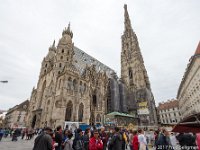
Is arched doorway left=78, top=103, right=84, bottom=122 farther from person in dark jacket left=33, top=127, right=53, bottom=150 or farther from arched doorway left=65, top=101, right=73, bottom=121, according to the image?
person in dark jacket left=33, top=127, right=53, bottom=150

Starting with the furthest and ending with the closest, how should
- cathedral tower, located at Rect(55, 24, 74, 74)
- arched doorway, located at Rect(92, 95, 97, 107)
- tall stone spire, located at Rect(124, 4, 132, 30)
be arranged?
tall stone spire, located at Rect(124, 4, 132, 30)
arched doorway, located at Rect(92, 95, 97, 107)
cathedral tower, located at Rect(55, 24, 74, 74)

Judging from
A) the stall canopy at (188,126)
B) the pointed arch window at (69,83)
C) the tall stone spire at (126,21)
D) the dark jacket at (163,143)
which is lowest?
the dark jacket at (163,143)

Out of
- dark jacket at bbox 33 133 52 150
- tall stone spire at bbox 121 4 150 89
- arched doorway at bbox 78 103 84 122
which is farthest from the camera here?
tall stone spire at bbox 121 4 150 89

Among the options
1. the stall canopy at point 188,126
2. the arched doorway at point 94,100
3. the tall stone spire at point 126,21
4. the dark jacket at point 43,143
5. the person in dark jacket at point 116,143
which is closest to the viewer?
the stall canopy at point 188,126

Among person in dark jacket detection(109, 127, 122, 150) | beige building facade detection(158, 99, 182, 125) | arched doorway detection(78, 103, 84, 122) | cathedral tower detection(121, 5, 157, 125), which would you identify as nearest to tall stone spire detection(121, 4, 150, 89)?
cathedral tower detection(121, 5, 157, 125)

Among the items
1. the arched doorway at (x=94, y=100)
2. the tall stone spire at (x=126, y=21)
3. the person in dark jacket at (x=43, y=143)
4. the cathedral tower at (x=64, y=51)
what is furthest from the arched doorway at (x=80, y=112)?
the tall stone spire at (x=126, y=21)

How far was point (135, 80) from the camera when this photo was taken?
42438mm

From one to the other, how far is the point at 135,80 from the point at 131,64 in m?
6.96

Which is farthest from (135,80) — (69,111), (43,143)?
(43,143)

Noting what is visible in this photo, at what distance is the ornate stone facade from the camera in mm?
25150

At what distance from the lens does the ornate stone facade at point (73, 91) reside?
82.5ft

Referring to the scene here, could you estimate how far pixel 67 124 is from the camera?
20156mm

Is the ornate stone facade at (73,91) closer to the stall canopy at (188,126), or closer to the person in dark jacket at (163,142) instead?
the person in dark jacket at (163,142)

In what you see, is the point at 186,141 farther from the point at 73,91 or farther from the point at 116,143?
the point at 73,91
